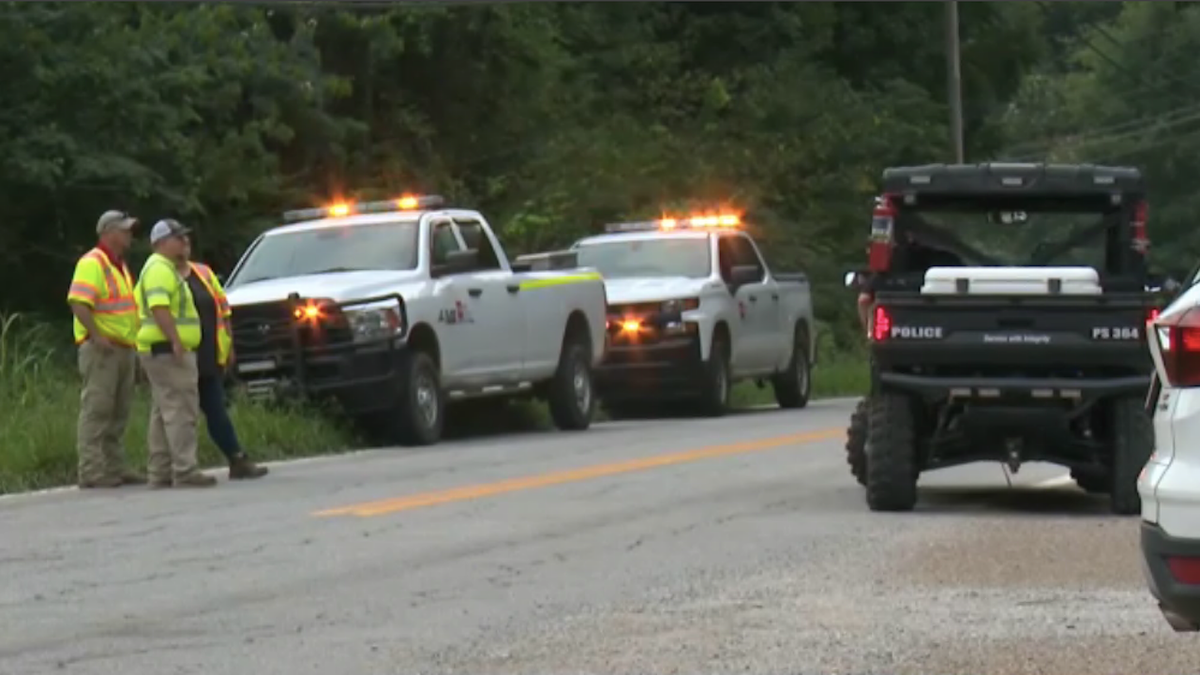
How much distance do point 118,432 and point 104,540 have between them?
4.27 metres

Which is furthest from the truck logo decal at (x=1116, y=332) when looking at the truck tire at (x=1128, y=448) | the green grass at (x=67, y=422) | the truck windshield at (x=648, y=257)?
the truck windshield at (x=648, y=257)

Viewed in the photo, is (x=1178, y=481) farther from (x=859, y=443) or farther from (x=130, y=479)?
(x=130, y=479)

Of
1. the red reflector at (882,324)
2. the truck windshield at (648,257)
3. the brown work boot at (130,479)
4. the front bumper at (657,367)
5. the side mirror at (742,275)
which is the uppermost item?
the red reflector at (882,324)

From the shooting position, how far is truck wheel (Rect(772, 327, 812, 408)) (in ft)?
100

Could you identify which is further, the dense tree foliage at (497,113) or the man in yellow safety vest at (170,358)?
the dense tree foliage at (497,113)

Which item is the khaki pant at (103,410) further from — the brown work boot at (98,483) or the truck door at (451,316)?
the truck door at (451,316)

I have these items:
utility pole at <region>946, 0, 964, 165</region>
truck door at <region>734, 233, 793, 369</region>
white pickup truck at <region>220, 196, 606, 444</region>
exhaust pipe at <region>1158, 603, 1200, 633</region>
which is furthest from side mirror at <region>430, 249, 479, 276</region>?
utility pole at <region>946, 0, 964, 165</region>

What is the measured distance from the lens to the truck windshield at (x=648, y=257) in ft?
92.4

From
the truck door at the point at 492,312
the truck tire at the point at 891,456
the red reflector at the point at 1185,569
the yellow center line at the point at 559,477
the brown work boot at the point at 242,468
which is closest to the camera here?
the red reflector at the point at 1185,569

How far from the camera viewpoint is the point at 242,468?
60.9ft

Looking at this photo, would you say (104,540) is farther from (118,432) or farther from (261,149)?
(261,149)

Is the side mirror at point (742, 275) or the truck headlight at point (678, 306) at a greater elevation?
the side mirror at point (742, 275)

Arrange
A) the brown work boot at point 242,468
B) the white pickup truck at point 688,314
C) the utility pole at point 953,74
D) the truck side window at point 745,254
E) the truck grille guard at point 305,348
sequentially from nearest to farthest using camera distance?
1. the brown work boot at point 242,468
2. the truck grille guard at point 305,348
3. the white pickup truck at point 688,314
4. the truck side window at point 745,254
5. the utility pole at point 953,74

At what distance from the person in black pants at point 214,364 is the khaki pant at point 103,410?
19.6 inches
